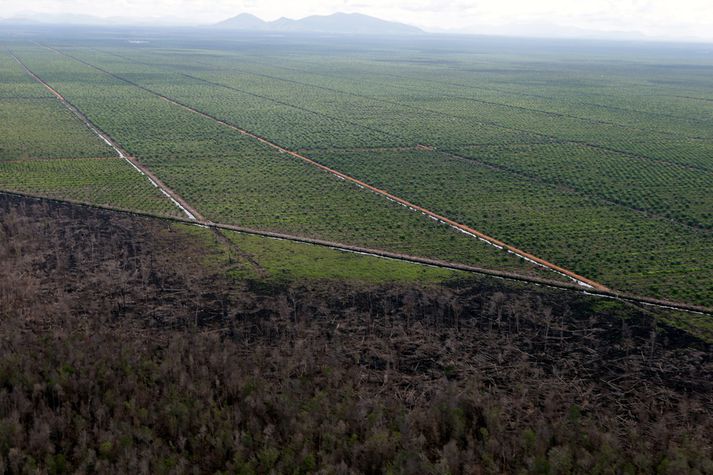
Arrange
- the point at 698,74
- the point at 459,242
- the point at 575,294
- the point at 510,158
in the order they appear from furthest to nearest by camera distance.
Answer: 1. the point at 698,74
2. the point at 510,158
3. the point at 459,242
4. the point at 575,294

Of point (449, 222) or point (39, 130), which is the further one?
point (39, 130)

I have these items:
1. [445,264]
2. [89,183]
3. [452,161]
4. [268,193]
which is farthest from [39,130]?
[445,264]

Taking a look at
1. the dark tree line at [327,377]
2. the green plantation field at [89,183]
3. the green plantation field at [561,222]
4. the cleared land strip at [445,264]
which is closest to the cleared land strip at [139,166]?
the green plantation field at [89,183]

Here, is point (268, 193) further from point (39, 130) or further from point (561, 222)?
point (39, 130)

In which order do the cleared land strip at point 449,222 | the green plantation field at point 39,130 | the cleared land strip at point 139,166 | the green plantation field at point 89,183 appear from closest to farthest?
the cleared land strip at point 449,222 → the cleared land strip at point 139,166 → the green plantation field at point 89,183 → the green plantation field at point 39,130

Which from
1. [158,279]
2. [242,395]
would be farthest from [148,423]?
[158,279]

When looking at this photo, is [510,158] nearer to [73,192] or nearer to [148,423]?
[73,192]

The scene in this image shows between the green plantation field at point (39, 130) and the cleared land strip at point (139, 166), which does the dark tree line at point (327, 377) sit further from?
the green plantation field at point (39, 130)

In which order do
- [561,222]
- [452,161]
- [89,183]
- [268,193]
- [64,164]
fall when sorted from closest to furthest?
[561,222]
[268,193]
[89,183]
[64,164]
[452,161]
